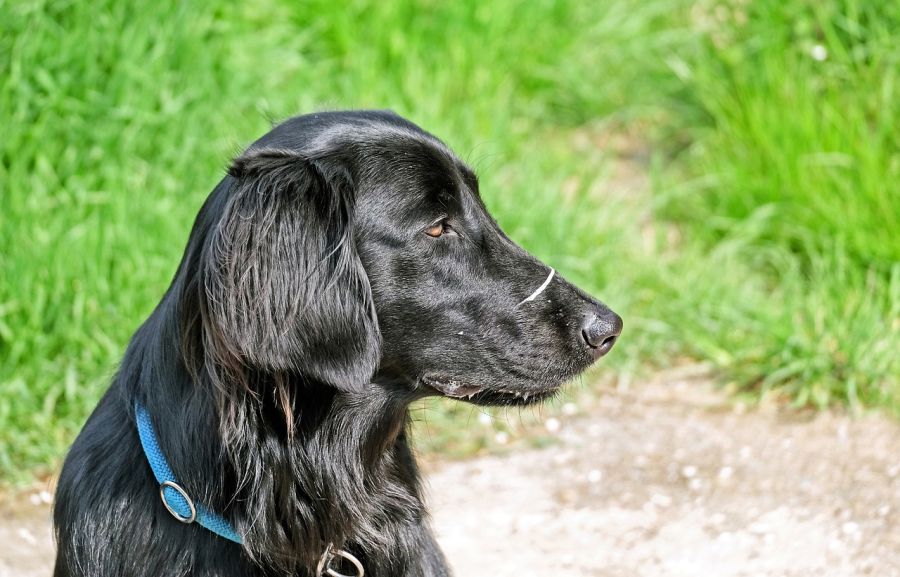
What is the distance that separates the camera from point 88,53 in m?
5.12

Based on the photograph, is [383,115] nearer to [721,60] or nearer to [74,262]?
[74,262]

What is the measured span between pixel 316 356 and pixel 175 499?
47 cm

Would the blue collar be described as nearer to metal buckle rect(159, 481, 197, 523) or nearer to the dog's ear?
metal buckle rect(159, 481, 197, 523)

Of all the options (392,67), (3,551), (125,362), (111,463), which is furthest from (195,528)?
(392,67)

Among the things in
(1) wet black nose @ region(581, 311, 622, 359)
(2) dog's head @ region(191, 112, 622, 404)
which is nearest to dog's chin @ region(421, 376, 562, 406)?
(2) dog's head @ region(191, 112, 622, 404)

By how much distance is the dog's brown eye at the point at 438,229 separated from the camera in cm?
268

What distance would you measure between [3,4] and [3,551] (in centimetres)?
238

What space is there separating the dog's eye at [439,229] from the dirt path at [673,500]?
1578 mm

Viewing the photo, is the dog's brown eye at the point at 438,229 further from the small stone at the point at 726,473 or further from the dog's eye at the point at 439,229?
the small stone at the point at 726,473

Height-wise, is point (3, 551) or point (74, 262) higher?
point (74, 262)

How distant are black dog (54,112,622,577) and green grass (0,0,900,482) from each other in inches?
72.3

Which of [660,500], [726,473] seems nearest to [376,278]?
[660,500]

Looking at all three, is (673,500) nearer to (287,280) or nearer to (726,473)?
(726,473)

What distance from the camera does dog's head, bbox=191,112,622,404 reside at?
2369 millimetres
